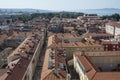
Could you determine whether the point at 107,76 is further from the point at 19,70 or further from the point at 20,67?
the point at 20,67

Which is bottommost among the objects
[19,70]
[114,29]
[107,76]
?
[114,29]

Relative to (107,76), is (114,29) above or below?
below

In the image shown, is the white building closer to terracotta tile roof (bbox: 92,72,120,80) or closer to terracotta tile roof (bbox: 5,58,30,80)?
terracotta tile roof (bbox: 5,58,30,80)

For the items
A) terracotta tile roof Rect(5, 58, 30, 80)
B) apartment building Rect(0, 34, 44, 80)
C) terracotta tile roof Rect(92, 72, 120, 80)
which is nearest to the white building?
apartment building Rect(0, 34, 44, 80)

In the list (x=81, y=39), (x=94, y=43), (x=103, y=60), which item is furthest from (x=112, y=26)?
(x=103, y=60)

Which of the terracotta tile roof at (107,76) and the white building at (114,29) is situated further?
the white building at (114,29)

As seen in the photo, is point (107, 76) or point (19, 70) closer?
point (107, 76)

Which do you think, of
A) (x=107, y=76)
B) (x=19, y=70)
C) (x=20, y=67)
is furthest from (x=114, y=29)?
(x=19, y=70)

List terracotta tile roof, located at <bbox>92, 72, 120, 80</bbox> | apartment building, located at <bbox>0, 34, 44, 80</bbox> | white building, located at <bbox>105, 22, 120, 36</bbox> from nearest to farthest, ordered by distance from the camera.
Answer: apartment building, located at <bbox>0, 34, 44, 80</bbox> < terracotta tile roof, located at <bbox>92, 72, 120, 80</bbox> < white building, located at <bbox>105, 22, 120, 36</bbox>

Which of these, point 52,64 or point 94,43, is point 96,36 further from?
point 52,64

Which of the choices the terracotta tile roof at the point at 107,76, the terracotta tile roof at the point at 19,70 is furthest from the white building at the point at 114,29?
the terracotta tile roof at the point at 107,76

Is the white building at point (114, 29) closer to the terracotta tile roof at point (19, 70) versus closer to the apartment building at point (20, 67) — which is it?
the apartment building at point (20, 67)
